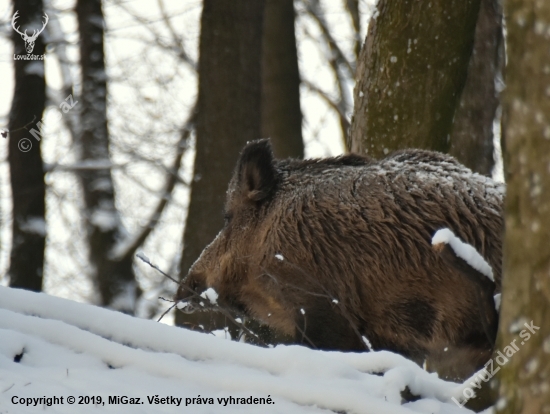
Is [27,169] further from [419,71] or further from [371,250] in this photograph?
[371,250]

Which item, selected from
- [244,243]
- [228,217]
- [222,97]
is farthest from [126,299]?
[244,243]

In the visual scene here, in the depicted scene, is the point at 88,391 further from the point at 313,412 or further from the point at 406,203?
the point at 406,203

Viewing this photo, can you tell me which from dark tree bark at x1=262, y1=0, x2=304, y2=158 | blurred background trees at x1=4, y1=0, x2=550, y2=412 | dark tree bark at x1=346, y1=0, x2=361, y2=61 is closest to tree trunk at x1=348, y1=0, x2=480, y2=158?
blurred background trees at x1=4, y1=0, x2=550, y2=412

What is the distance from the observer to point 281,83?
43.1 feet

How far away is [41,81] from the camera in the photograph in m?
9.20

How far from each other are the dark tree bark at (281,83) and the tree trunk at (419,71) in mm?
5590

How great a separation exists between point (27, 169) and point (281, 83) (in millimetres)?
5139

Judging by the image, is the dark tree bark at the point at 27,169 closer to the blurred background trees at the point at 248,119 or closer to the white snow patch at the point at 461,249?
the blurred background trees at the point at 248,119

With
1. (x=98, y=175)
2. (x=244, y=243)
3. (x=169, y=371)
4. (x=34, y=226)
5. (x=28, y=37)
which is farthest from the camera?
(x=98, y=175)

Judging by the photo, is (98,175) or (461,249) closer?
(461,249)

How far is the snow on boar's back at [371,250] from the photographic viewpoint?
195 inches

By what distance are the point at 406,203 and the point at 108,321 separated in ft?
7.38

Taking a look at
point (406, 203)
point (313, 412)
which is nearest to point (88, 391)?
point (313, 412)

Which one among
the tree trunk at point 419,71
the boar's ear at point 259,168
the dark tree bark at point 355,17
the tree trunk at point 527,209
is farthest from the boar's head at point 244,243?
the dark tree bark at point 355,17
